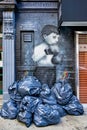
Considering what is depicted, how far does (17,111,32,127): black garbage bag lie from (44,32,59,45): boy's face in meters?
2.61

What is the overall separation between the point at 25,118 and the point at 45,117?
18.4 inches

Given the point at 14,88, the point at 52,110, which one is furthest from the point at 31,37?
the point at 52,110

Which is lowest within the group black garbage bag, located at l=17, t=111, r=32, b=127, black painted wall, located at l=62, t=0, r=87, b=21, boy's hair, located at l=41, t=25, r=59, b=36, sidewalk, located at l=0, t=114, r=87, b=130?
sidewalk, located at l=0, t=114, r=87, b=130

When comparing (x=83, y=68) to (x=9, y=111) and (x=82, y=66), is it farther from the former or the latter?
(x=9, y=111)

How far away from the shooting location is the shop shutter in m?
7.12

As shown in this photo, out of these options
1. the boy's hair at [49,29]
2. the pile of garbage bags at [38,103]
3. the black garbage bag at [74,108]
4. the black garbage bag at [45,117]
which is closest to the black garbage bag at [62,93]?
the pile of garbage bags at [38,103]

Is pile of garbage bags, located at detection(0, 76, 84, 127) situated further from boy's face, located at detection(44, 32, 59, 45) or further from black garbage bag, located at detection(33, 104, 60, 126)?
boy's face, located at detection(44, 32, 59, 45)

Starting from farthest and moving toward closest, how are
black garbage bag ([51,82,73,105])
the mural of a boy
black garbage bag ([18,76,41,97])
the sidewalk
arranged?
the mural of a boy → black garbage bag ([51,82,73,105]) → black garbage bag ([18,76,41,97]) → the sidewalk

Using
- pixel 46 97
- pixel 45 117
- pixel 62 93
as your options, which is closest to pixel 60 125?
pixel 45 117

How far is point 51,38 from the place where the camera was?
730 centimetres

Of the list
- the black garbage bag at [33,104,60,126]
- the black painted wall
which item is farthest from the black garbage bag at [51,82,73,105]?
the black painted wall

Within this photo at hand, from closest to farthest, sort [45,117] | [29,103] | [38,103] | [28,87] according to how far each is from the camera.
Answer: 1. [45,117]
2. [29,103]
3. [38,103]
4. [28,87]

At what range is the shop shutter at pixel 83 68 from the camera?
7125mm

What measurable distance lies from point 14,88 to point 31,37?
1837mm
